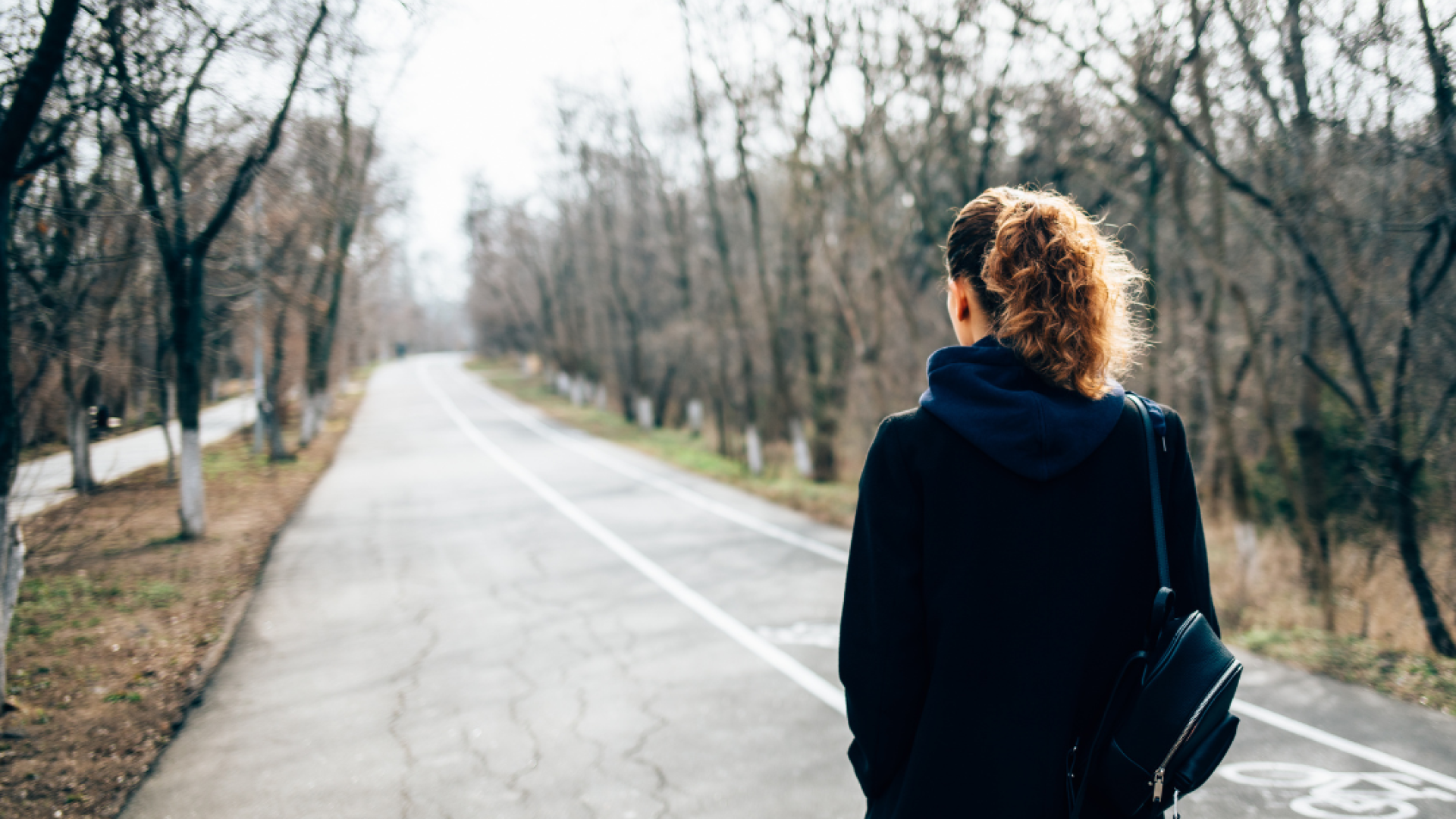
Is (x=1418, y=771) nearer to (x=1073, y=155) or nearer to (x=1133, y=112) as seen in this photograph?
(x=1133, y=112)

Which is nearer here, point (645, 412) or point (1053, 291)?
point (1053, 291)

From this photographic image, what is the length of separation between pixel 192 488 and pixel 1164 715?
12.7 m

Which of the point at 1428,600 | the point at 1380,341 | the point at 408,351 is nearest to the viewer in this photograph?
the point at 1428,600

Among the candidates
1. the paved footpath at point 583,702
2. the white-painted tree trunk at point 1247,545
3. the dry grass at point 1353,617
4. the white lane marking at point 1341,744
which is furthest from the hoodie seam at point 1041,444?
the white-painted tree trunk at point 1247,545

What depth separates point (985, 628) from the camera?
5.12 feet

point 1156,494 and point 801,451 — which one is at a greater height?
point 1156,494

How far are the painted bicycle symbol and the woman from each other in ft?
10.7

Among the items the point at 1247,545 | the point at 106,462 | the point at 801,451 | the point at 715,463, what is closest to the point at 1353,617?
the point at 1247,545

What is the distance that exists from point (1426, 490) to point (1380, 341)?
1.47 m

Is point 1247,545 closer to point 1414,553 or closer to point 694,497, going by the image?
point 1414,553

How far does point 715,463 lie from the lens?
19906 millimetres

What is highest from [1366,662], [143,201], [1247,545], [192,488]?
[143,201]

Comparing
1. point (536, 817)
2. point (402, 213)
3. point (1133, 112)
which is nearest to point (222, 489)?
point (402, 213)

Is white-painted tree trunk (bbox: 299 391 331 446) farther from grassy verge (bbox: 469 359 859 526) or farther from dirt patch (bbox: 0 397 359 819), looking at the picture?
dirt patch (bbox: 0 397 359 819)
